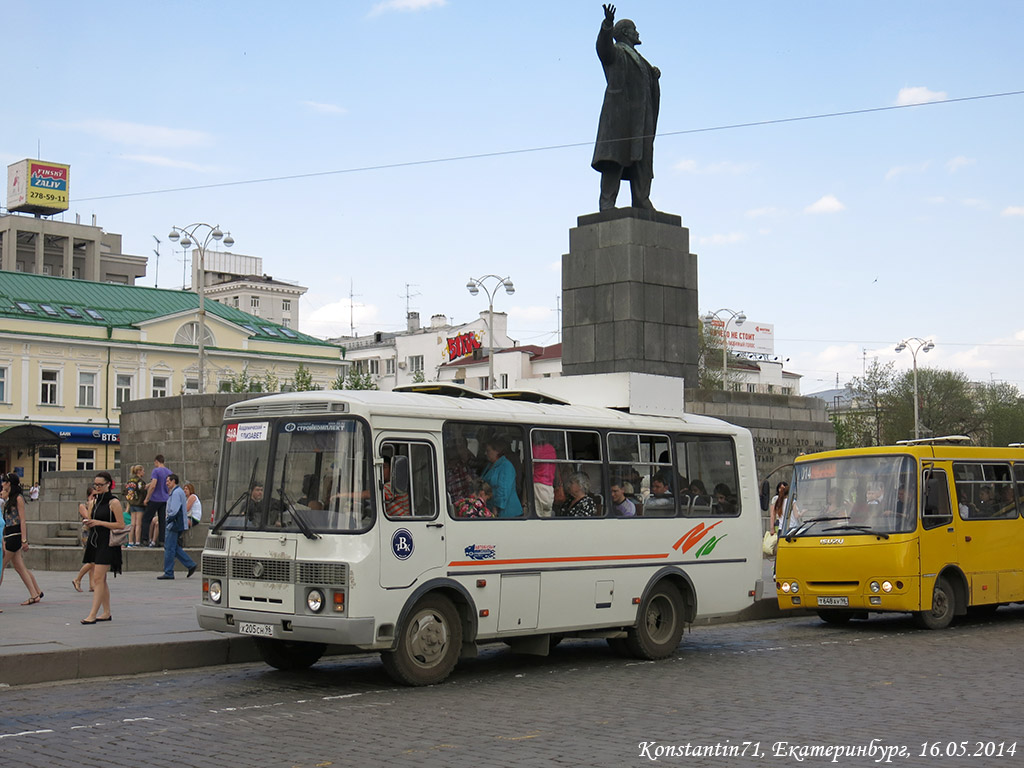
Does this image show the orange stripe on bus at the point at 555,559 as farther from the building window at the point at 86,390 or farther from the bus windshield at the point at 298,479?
the building window at the point at 86,390

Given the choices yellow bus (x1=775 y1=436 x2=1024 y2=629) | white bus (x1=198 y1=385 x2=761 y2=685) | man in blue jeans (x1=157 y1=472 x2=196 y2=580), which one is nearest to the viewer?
white bus (x1=198 y1=385 x2=761 y2=685)

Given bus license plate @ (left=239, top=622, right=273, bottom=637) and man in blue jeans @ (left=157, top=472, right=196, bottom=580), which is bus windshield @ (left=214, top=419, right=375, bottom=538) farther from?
man in blue jeans @ (left=157, top=472, right=196, bottom=580)

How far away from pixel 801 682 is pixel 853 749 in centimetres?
330

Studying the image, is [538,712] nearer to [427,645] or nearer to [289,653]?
[427,645]

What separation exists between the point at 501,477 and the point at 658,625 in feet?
9.08

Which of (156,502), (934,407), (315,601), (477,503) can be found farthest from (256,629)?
(934,407)

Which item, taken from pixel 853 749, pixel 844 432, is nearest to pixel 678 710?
pixel 853 749

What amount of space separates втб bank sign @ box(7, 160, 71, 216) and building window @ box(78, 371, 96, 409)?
1509 inches

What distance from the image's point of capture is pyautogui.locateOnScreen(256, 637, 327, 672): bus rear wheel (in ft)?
39.5

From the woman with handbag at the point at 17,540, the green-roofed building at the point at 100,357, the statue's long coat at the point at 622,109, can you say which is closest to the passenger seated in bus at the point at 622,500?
the woman with handbag at the point at 17,540

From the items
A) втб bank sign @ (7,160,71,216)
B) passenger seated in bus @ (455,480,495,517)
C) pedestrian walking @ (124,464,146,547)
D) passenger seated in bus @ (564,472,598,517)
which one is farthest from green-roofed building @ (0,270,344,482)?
passenger seated in bus @ (455,480,495,517)

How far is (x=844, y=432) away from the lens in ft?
273

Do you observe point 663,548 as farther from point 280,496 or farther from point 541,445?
point 280,496

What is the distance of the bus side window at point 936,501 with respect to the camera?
54.6 feet
